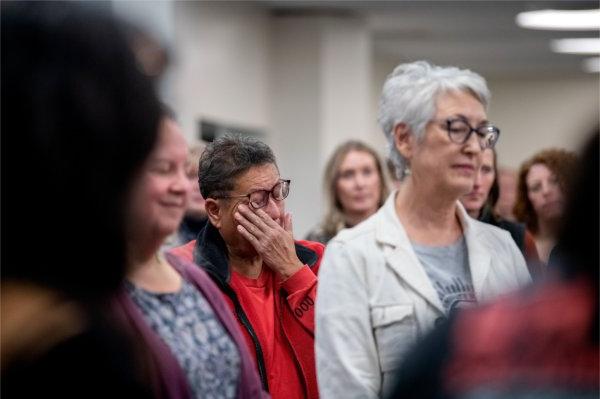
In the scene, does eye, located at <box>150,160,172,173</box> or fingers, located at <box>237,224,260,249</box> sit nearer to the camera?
eye, located at <box>150,160,172,173</box>

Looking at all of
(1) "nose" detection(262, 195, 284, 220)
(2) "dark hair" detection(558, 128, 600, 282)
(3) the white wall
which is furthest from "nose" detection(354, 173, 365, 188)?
(2) "dark hair" detection(558, 128, 600, 282)

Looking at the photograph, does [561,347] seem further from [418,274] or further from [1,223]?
[418,274]

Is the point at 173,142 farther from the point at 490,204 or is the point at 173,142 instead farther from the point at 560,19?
the point at 560,19

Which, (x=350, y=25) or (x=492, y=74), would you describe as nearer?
(x=350, y=25)

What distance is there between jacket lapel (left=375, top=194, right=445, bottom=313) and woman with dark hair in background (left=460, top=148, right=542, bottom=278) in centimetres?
94

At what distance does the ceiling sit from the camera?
13630 mm

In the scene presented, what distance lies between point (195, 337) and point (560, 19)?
13.6 m

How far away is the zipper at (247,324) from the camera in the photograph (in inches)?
133

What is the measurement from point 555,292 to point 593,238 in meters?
0.09

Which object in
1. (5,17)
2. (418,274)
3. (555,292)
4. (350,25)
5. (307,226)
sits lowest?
(307,226)

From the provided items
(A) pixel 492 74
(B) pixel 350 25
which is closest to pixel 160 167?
(B) pixel 350 25

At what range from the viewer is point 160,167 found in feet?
7.36

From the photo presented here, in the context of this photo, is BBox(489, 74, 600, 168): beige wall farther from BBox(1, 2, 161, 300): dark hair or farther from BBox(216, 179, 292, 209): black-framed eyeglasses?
BBox(1, 2, 161, 300): dark hair

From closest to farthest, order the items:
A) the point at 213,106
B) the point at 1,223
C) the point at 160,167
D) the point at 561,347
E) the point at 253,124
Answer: the point at 561,347 → the point at 1,223 → the point at 160,167 → the point at 213,106 → the point at 253,124
